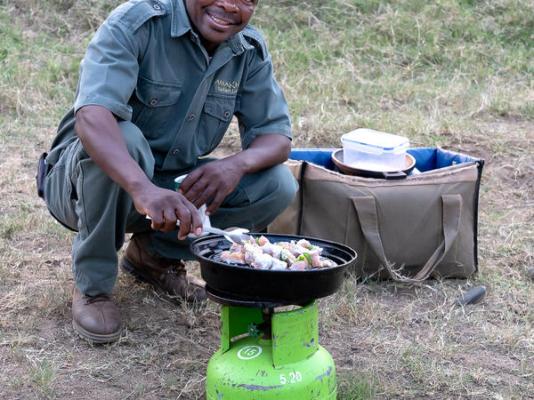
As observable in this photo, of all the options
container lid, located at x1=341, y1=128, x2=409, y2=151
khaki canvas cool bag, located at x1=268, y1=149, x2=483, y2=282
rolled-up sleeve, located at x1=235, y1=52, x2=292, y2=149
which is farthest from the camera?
container lid, located at x1=341, y1=128, x2=409, y2=151

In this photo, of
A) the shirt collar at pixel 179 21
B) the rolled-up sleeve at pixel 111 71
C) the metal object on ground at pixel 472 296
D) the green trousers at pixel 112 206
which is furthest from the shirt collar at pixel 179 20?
the metal object on ground at pixel 472 296

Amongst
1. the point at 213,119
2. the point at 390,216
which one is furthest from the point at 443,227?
the point at 213,119

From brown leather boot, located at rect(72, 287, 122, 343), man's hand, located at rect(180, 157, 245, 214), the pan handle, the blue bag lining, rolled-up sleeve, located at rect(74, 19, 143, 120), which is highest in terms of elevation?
rolled-up sleeve, located at rect(74, 19, 143, 120)

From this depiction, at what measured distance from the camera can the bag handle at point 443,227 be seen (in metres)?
4.16

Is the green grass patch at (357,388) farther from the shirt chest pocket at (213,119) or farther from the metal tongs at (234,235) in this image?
the shirt chest pocket at (213,119)

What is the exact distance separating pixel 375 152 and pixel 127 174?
160 centimetres

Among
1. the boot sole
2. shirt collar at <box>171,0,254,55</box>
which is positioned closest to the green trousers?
the boot sole

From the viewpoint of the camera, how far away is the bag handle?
416 centimetres

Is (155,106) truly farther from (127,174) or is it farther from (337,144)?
(337,144)

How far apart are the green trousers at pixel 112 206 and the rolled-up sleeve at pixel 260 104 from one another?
157 millimetres

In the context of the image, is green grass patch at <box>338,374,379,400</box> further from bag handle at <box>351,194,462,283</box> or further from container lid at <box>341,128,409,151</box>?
container lid at <box>341,128,409,151</box>

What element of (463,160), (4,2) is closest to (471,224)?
(463,160)

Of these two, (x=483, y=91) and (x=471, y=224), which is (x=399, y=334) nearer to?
(x=471, y=224)

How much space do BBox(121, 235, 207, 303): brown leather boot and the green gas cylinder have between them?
973mm
